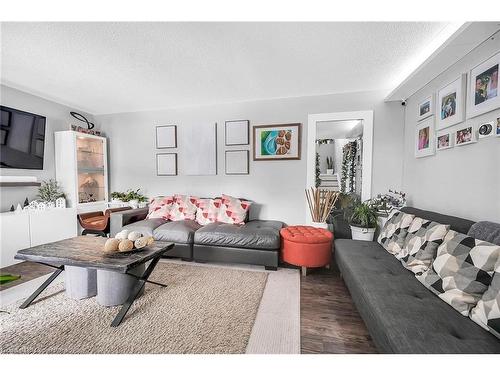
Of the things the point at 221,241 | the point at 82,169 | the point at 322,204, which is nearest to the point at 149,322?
the point at 221,241

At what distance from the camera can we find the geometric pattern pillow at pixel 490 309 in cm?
90

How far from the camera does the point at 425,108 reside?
227 cm

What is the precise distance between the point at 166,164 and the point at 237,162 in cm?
133

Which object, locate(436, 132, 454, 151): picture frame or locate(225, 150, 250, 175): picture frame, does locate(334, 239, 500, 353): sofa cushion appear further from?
locate(225, 150, 250, 175): picture frame

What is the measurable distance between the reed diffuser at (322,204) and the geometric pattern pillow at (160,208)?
2161 millimetres

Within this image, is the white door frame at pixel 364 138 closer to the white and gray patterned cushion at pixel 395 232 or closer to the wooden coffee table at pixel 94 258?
the white and gray patterned cushion at pixel 395 232

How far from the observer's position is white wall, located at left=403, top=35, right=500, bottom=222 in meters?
1.46

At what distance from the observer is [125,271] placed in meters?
1.43

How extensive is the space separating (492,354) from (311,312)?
40.1 inches

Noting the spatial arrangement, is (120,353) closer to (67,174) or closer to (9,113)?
(67,174)

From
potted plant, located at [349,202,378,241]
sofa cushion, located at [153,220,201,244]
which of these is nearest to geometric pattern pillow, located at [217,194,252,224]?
sofa cushion, located at [153,220,201,244]

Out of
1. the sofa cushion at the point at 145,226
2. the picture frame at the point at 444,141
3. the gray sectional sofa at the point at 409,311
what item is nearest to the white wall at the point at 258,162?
the picture frame at the point at 444,141

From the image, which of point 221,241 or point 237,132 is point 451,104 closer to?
point 237,132
